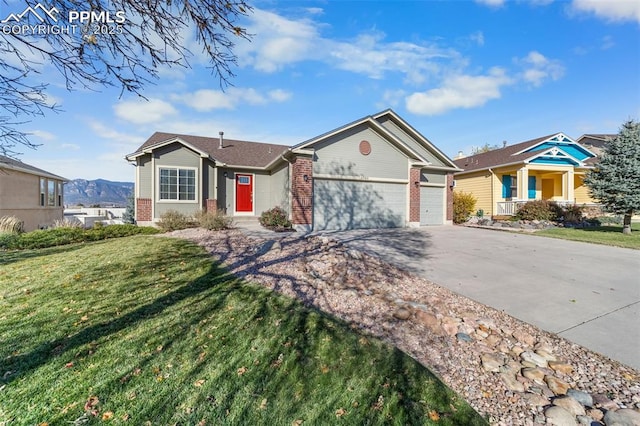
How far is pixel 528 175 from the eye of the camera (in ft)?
64.7

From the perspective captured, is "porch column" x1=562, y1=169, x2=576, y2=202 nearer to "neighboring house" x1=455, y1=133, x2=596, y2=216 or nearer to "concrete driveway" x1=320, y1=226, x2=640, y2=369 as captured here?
"neighboring house" x1=455, y1=133, x2=596, y2=216

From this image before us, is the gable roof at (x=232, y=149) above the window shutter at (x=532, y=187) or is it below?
above

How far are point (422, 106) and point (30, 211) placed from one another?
2780cm

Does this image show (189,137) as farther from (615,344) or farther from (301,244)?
(615,344)

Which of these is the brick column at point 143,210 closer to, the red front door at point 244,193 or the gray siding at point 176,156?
the gray siding at point 176,156

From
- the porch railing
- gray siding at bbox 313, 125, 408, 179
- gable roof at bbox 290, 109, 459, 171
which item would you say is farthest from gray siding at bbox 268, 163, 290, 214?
the porch railing

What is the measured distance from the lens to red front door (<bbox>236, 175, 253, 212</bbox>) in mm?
16188

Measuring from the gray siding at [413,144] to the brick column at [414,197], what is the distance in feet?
8.29

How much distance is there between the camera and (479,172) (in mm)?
21031

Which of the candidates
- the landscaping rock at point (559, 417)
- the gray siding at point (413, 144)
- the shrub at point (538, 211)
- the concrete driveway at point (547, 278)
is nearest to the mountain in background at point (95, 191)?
the gray siding at point (413, 144)

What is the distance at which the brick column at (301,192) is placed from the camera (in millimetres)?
12016

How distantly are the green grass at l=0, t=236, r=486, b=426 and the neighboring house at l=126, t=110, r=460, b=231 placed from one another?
26.1 feet

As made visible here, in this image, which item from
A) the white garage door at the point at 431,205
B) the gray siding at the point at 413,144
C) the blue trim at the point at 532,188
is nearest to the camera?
the white garage door at the point at 431,205

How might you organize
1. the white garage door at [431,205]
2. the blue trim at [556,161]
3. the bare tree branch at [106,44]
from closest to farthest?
the bare tree branch at [106,44] < the white garage door at [431,205] < the blue trim at [556,161]
